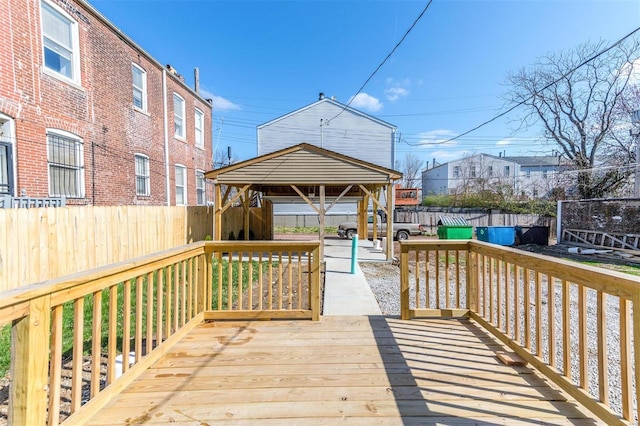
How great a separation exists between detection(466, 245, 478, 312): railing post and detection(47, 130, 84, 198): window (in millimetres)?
8541

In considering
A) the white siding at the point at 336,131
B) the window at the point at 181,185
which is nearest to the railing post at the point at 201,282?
the window at the point at 181,185

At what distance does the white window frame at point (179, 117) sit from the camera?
1196cm

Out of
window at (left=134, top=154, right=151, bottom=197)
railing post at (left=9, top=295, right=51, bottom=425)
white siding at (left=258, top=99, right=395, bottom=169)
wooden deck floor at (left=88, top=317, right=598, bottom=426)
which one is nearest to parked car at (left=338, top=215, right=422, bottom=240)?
white siding at (left=258, top=99, right=395, bottom=169)

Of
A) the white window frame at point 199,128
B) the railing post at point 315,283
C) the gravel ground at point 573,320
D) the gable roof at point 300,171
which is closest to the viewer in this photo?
the gravel ground at point 573,320

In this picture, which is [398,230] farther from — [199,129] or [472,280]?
[472,280]

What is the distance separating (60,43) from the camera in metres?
7.07

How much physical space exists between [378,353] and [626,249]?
42.9 ft

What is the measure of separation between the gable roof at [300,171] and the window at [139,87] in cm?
380

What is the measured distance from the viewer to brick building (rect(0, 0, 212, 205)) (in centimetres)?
604

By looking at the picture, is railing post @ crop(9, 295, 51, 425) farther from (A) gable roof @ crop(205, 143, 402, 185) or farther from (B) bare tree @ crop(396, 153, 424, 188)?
(B) bare tree @ crop(396, 153, 424, 188)

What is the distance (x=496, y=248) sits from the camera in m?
2.83

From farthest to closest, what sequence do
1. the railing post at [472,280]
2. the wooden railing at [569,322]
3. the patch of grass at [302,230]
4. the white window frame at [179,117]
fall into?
the patch of grass at [302,230] < the white window frame at [179,117] < the railing post at [472,280] < the wooden railing at [569,322]

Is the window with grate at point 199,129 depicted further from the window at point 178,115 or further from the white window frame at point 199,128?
the window at point 178,115

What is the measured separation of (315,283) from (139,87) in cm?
1028
